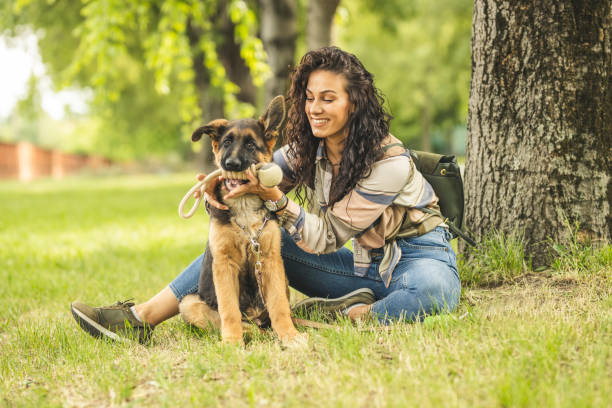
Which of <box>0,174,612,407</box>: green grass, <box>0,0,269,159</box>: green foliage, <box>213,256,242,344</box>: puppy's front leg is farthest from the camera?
<box>0,0,269,159</box>: green foliage

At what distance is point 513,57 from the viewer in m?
3.94

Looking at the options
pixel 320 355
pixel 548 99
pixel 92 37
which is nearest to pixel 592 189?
pixel 548 99

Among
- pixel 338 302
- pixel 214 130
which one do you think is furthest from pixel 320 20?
pixel 338 302

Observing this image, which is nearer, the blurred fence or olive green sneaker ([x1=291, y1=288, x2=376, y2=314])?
olive green sneaker ([x1=291, y1=288, x2=376, y2=314])

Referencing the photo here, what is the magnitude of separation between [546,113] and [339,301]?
205 cm

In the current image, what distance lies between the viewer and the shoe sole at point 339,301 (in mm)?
3803

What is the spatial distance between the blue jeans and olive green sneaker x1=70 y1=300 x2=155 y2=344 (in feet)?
1.15

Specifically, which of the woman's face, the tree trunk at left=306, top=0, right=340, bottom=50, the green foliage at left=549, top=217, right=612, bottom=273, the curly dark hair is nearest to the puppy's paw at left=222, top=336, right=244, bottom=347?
the curly dark hair

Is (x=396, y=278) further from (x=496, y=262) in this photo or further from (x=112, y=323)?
(x=112, y=323)

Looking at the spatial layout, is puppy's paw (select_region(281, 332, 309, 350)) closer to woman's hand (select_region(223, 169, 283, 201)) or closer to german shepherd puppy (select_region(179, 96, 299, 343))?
german shepherd puppy (select_region(179, 96, 299, 343))

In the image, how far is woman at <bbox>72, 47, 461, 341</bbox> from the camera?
3.50 m

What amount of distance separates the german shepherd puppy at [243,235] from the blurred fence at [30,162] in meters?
28.9

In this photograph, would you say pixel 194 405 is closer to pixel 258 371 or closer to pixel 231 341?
pixel 258 371

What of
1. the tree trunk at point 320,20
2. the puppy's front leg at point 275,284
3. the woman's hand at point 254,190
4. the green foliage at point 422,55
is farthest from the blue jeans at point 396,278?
the green foliage at point 422,55
